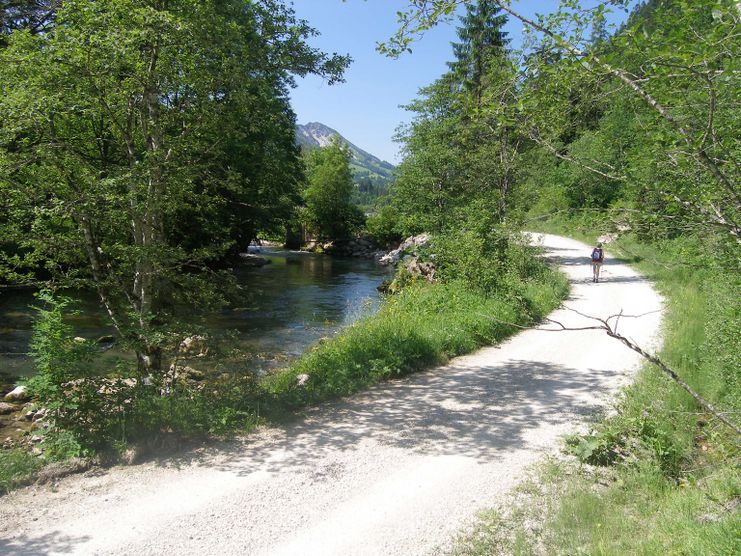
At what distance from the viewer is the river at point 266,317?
11523 mm

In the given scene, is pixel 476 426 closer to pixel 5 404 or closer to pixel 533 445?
pixel 533 445

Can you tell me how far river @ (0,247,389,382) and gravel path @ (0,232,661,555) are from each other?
6.18 feet

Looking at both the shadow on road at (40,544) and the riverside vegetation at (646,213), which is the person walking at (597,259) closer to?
the riverside vegetation at (646,213)

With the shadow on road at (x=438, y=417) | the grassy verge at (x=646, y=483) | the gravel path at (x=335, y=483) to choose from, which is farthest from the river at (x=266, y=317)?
the grassy verge at (x=646, y=483)

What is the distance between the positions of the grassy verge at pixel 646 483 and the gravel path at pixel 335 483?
40 centimetres

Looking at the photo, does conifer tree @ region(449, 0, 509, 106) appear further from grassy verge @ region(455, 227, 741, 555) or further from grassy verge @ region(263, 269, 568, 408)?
A: grassy verge @ region(455, 227, 741, 555)

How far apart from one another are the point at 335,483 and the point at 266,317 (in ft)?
42.1

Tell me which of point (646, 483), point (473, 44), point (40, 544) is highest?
point (473, 44)

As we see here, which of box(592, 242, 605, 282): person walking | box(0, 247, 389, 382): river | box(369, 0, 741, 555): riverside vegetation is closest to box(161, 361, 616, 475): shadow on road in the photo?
box(369, 0, 741, 555): riverside vegetation

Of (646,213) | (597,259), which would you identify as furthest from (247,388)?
(597,259)

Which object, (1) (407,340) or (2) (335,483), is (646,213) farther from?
(1) (407,340)

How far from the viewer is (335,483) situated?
5.12 meters

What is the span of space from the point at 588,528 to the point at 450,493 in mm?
1296

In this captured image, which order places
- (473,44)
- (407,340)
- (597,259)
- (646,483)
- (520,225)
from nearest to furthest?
(646,483), (520,225), (407,340), (597,259), (473,44)
